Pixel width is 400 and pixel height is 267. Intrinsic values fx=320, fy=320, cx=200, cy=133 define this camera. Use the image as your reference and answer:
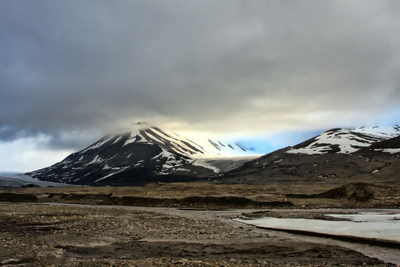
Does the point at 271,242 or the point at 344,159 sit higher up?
the point at 344,159

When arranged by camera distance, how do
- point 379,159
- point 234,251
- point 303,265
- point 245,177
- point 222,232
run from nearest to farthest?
point 303,265 < point 234,251 < point 222,232 < point 379,159 < point 245,177

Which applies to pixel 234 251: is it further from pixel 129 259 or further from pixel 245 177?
pixel 245 177

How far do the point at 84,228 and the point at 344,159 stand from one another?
611ft

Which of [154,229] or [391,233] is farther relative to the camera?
[154,229]

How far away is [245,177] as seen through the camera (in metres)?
193

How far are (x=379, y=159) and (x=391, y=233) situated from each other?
175827 millimetres

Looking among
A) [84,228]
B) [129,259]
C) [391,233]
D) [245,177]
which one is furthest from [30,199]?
[245,177]

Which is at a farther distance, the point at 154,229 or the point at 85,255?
the point at 154,229

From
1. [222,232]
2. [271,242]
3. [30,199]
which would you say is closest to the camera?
[271,242]

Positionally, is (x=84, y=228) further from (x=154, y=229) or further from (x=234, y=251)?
(x=234, y=251)

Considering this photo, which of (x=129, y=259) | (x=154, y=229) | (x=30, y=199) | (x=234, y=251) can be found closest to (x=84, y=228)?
(x=154, y=229)

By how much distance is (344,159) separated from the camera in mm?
187000

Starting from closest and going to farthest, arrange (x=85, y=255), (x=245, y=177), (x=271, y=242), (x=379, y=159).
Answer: (x=85, y=255), (x=271, y=242), (x=379, y=159), (x=245, y=177)

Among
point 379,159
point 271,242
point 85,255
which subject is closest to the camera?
point 85,255
